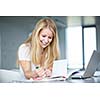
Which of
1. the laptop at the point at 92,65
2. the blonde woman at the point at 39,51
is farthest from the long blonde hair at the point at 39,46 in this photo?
the laptop at the point at 92,65

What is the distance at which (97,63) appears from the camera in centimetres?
251

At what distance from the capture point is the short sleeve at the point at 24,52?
2.52 m

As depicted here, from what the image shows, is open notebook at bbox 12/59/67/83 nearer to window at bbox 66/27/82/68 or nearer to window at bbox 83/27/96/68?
window at bbox 66/27/82/68

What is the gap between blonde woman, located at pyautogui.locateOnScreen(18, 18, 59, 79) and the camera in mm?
2516

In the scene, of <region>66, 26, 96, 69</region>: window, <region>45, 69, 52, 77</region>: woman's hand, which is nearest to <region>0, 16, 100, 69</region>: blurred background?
<region>66, 26, 96, 69</region>: window

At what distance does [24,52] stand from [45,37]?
185 millimetres

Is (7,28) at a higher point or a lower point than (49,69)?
higher

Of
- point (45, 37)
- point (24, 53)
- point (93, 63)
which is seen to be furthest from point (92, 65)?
point (24, 53)

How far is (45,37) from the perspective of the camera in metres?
2.53
